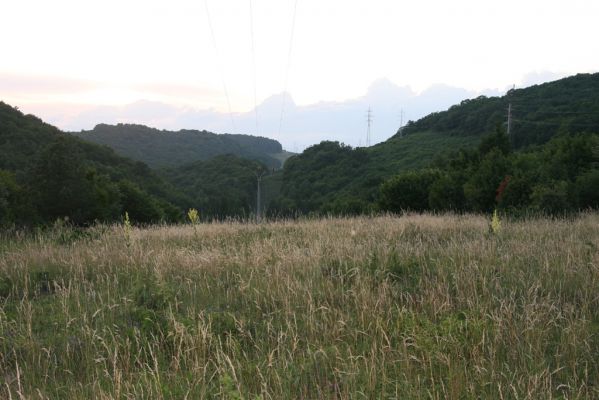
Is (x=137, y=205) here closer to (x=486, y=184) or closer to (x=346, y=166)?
(x=486, y=184)

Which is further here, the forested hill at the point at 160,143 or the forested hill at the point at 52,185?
the forested hill at the point at 160,143

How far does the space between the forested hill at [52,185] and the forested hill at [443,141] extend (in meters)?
21.5

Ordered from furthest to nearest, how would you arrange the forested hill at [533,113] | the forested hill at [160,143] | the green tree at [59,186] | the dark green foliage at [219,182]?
1. the forested hill at [160,143]
2. the dark green foliage at [219,182]
3. the forested hill at [533,113]
4. the green tree at [59,186]

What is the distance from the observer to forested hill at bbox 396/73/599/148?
56188mm

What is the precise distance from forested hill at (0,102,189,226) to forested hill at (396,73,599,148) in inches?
1486

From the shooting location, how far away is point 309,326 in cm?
391

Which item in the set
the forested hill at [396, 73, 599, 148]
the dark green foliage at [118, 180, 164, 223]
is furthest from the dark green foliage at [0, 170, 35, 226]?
the forested hill at [396, 73, 599, 148]

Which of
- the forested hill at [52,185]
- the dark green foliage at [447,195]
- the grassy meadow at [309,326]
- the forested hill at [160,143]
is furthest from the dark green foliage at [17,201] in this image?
the forested hill at [160,143]

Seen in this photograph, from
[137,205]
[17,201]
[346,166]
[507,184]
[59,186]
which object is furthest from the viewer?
[346,166]

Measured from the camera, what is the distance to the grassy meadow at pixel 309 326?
2939 millimetres

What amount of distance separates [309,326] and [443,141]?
276 ft

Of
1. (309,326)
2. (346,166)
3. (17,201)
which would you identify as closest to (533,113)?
(346,166)

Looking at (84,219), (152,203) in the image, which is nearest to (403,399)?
(84,219)

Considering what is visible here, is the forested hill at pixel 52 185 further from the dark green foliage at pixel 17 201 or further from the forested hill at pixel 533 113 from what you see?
the forested hill at pixel 533 113
